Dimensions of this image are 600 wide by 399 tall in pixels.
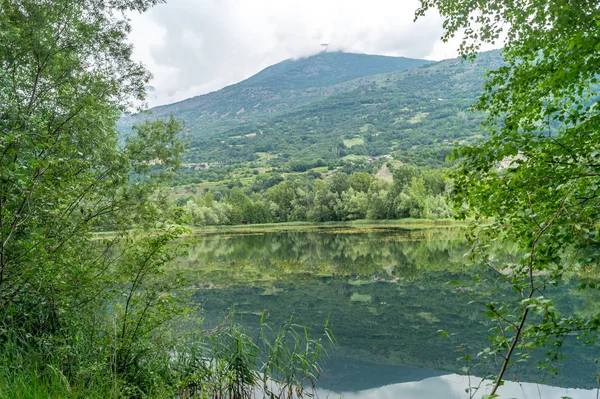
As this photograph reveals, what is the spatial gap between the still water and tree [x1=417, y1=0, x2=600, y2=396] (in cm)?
55

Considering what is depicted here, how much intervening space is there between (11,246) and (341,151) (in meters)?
167

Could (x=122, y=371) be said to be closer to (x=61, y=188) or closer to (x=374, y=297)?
(x=61, y=188)

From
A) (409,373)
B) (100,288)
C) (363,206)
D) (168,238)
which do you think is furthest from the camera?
(363,206)

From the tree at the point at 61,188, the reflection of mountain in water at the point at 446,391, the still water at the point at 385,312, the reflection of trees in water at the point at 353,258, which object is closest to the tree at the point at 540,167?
the still water at the point at 385,312

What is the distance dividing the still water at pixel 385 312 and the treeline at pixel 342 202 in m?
33.0

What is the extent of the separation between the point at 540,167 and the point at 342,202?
66.6 m

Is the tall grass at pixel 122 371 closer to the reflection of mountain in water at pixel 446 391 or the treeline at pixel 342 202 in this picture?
the reflection of mountain in water at pixel 446 391

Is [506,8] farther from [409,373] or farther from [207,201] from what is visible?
[207,201]

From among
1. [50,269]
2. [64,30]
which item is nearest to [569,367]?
[50,269]

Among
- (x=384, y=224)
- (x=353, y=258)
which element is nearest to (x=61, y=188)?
(x=353, y=258)

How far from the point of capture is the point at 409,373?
8.60 metres

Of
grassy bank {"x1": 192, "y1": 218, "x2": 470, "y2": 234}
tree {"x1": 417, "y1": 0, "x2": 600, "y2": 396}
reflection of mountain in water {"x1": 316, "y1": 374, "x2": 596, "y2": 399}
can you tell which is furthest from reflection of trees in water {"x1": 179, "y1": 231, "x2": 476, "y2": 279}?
grassy bank {"x1": 192, "y1": 218, "x2": 470, "y2": 234}

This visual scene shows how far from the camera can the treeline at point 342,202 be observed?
207 ft

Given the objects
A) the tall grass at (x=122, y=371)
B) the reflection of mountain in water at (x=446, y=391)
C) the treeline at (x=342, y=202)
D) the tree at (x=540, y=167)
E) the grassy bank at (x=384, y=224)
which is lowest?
the grassy bank at (x=384, y=224)
